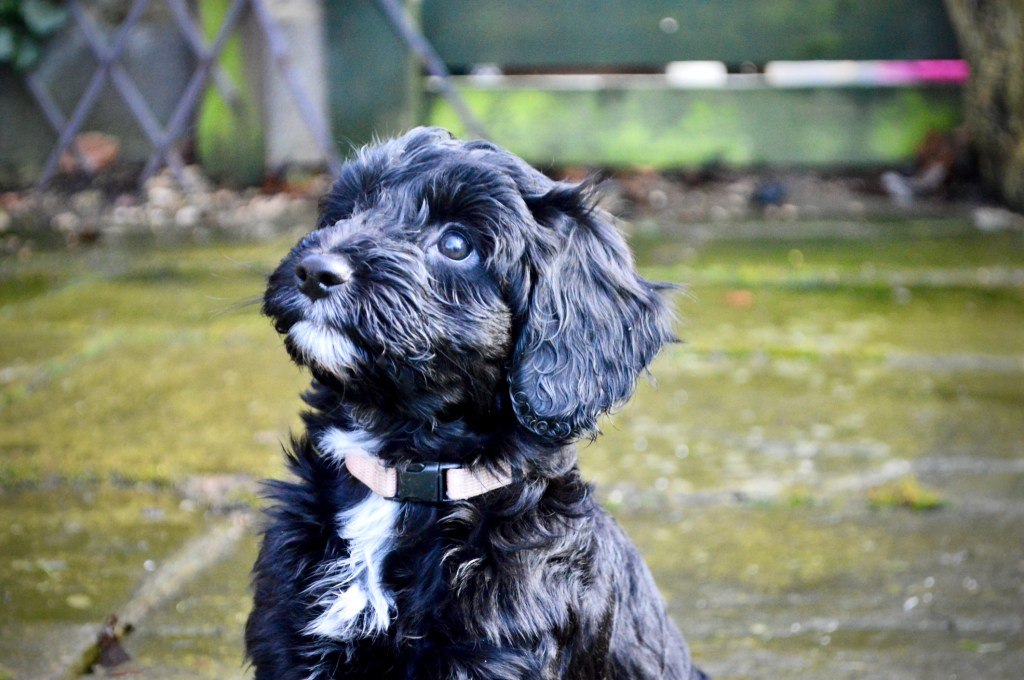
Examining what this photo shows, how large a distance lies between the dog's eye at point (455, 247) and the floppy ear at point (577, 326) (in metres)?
0.15

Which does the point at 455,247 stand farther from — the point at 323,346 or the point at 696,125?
the point at 696,125

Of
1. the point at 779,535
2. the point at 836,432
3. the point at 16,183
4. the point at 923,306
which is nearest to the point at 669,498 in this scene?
the point at 779,535

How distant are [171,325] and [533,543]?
346cm

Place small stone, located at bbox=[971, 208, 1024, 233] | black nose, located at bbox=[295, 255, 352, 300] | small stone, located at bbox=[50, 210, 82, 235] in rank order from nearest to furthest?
1. black nose, located at bbox=[295, 255, 352, 300]
2. small stone, located at bbox=[50, 210, 82, 235]
3. small stone, located at bbox=[971, 208, 1024, 233]

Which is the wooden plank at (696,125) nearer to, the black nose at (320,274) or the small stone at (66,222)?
the small stone at (66,222)

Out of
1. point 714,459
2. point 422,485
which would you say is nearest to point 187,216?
point 714,459

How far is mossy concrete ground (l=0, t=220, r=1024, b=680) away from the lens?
308cm

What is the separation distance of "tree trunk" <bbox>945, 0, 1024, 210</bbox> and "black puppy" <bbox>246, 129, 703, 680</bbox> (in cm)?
584

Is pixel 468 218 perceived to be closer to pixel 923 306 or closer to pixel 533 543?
pixel 533 543

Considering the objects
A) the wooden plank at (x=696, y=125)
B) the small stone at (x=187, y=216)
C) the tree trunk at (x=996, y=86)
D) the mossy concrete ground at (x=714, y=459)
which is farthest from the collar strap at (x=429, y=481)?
the wooden plank at (x=696, y=125)

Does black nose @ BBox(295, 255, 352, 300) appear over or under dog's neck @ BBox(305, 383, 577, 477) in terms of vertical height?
over

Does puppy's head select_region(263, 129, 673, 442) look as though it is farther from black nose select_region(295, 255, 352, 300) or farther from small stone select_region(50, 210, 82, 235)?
small stone select_region(50, 210, 82, 235)

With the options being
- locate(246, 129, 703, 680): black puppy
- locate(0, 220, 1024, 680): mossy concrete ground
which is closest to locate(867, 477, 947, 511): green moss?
locate(0, 220, 1024, 680): mossy concrete ground

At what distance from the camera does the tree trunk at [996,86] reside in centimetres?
734
